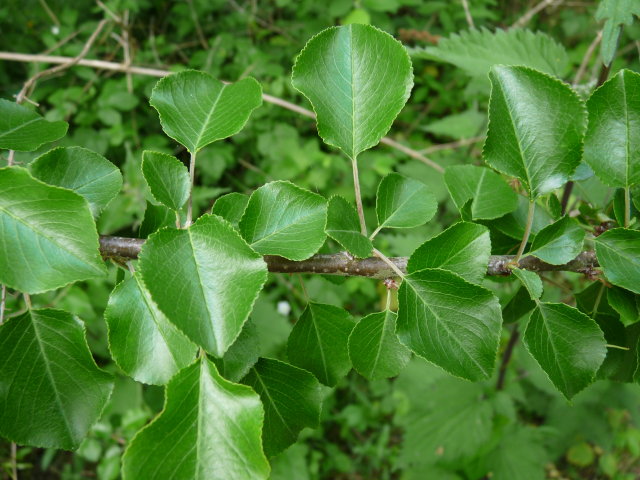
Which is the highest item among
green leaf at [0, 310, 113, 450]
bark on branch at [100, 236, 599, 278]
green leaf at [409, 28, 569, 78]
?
green leaf at [409, 28, 569, 78]

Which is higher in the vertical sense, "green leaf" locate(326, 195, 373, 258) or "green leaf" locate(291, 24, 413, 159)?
"green leaf" locate(291, 24, 413, 159)

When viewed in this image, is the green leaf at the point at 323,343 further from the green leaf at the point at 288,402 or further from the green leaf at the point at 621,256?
the green leaf at the point at 621,256

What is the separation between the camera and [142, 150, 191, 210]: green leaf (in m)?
0.46

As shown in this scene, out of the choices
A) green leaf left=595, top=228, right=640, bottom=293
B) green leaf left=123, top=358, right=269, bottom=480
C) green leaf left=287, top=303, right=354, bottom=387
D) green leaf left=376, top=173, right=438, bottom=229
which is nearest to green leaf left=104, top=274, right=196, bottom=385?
green leaf left=123, top=358, right=269, bottom=480

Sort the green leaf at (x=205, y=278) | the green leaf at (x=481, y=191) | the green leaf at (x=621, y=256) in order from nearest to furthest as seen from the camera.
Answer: the green leaf at (x=205, y=278), the green leaf at (x=621, y=256), the green leaf at (x=481, y=191)

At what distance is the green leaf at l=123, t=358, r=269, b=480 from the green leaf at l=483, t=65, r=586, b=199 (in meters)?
0.35

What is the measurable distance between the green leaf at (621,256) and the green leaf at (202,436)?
356mm

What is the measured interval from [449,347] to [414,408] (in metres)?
1.46

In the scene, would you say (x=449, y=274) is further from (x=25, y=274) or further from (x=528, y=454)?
(x=528, y=454)

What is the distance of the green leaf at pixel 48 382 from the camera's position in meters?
0.44

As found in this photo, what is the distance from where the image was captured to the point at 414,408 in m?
1.79

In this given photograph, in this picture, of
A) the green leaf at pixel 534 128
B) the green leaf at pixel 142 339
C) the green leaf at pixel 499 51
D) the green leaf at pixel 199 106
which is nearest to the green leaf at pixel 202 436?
the green leaf at pixel 142 339

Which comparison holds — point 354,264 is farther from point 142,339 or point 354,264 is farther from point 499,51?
point 499,51

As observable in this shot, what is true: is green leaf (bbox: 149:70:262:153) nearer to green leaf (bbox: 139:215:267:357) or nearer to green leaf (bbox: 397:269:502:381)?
green leaf (bbox: 139:215:267:357)
